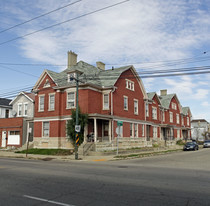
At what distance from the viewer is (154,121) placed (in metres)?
42.3

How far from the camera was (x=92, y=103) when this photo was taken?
95.6 feet

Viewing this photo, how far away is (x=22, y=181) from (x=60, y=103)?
69.6 ft

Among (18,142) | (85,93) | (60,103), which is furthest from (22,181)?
(18,142)

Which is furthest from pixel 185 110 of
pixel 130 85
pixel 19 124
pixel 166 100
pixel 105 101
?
pixel 19 124

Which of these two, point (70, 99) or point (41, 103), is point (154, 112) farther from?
point (41, 103)

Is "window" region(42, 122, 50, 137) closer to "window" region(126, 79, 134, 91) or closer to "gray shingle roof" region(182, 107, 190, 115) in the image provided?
"window" region(126, 79, 134, 91)

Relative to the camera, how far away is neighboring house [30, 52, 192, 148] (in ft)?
95.8

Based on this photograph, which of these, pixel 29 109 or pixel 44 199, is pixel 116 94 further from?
pixel 44 199

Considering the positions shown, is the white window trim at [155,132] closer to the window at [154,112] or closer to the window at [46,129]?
the window at [154,112]

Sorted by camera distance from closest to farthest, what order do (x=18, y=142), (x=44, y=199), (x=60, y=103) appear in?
(x=44, y=199)
(x=60, y=103)
(x=18, y=142)

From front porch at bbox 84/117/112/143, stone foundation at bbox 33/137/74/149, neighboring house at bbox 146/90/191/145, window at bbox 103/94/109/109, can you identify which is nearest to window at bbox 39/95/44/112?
stone foundation at bbox 33/137/74/149

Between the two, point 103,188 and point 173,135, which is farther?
point 173,135

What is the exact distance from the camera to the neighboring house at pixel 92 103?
29198 mm

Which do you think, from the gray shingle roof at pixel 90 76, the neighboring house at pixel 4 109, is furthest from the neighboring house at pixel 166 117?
the neighboring house at pixel 4 109
